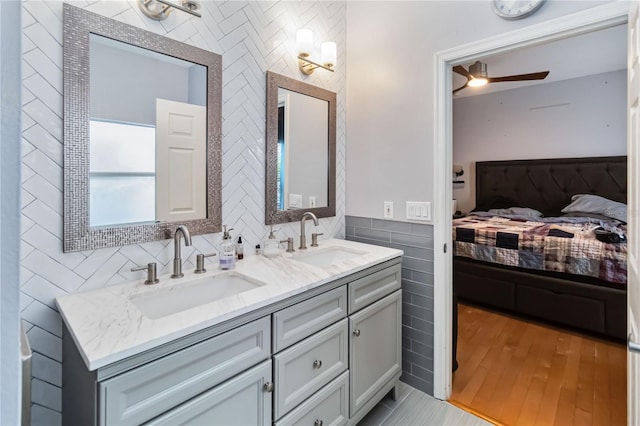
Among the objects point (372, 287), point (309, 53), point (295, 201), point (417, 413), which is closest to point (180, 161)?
point (295, 201)

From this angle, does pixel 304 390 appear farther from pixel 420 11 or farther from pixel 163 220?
pixel 420 11

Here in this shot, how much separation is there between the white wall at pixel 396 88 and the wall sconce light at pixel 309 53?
0.30 meters

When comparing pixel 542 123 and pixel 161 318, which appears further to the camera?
pixel 542 123

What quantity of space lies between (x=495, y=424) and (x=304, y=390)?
3.84ft

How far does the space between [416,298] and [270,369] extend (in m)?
1.17

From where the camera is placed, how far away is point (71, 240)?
1231 millimetres

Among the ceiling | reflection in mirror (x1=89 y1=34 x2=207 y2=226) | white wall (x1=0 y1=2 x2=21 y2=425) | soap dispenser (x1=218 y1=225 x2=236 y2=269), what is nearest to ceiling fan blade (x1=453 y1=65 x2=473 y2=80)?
the ceiling

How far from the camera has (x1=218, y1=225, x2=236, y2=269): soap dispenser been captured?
1552 millimetres

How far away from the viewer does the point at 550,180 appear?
437 cm

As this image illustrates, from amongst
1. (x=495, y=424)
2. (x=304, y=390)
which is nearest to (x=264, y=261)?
(x=304, y=390)

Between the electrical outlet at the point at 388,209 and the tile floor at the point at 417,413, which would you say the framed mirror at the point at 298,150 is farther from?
the tile floor at the point at 417,413

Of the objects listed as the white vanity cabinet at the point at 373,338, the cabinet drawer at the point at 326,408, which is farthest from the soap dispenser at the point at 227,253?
the cabinet drawer at the point at 326,408

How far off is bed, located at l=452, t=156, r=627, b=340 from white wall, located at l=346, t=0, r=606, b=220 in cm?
159

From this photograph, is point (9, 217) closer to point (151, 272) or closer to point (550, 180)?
point (151, 272)
